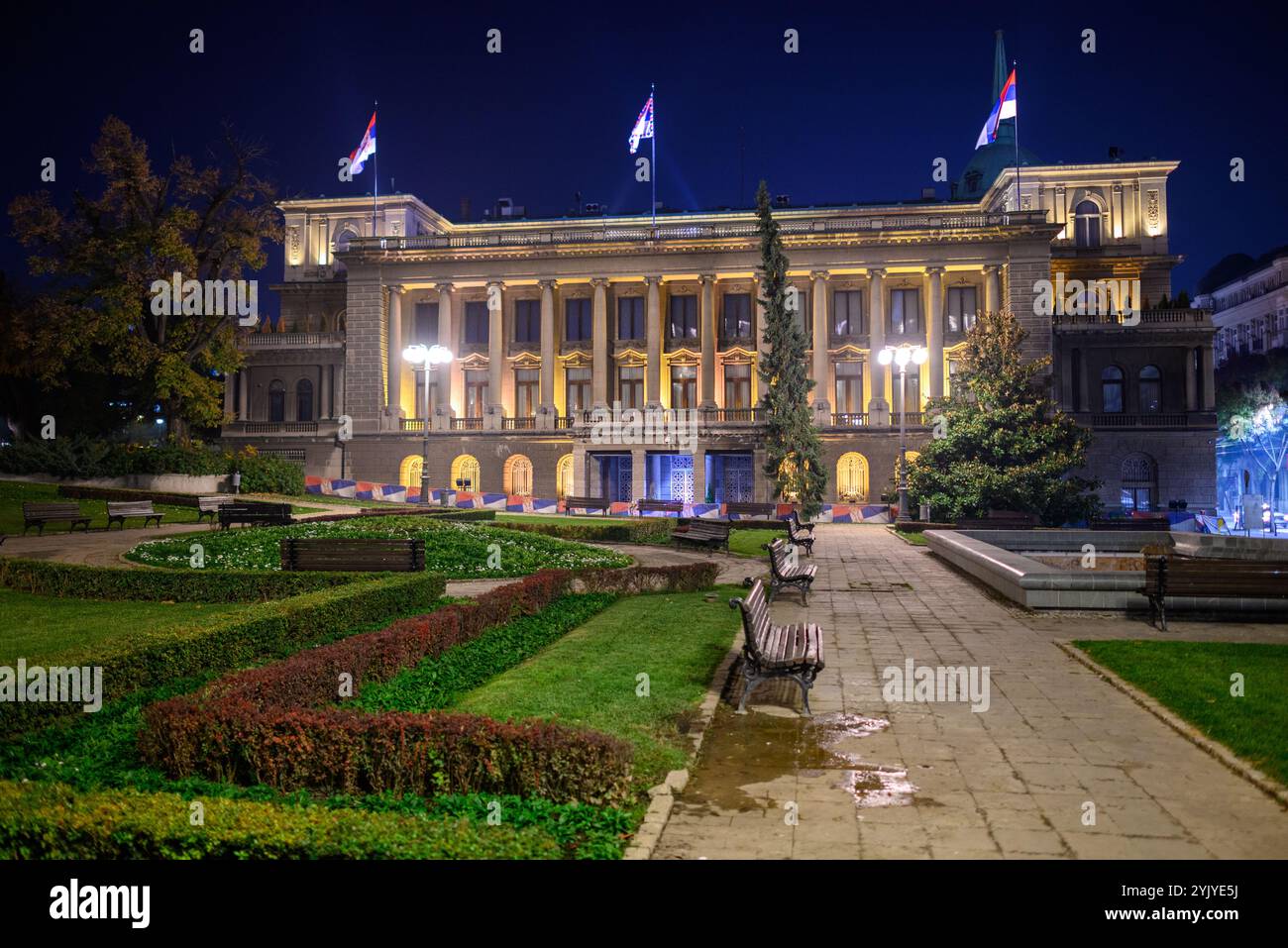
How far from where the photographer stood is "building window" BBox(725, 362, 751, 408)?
5669cm

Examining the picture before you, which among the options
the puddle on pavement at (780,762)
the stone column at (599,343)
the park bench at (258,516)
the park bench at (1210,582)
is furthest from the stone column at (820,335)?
the puddle on pavement at (780,762)

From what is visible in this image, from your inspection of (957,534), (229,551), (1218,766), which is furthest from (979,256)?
(1218,766)

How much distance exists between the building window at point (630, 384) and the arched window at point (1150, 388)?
2983 cm

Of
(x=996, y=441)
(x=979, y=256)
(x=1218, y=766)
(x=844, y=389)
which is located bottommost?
(x=1218, y=766)

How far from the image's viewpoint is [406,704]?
28.4 ft

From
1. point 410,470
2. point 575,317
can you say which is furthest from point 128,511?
point 575,317

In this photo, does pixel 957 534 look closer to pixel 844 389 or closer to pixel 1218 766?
pixel 1218 766

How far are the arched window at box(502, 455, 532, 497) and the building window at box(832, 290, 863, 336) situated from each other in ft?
67.8

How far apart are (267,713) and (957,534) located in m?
20.6

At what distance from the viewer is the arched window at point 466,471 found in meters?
54.4

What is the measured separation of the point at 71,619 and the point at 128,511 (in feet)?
51.3

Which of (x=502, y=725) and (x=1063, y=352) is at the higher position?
(x=1063, y=352)

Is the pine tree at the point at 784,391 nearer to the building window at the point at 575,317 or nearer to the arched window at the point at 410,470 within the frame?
the building window at the point at 575,317

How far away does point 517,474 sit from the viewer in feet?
179
